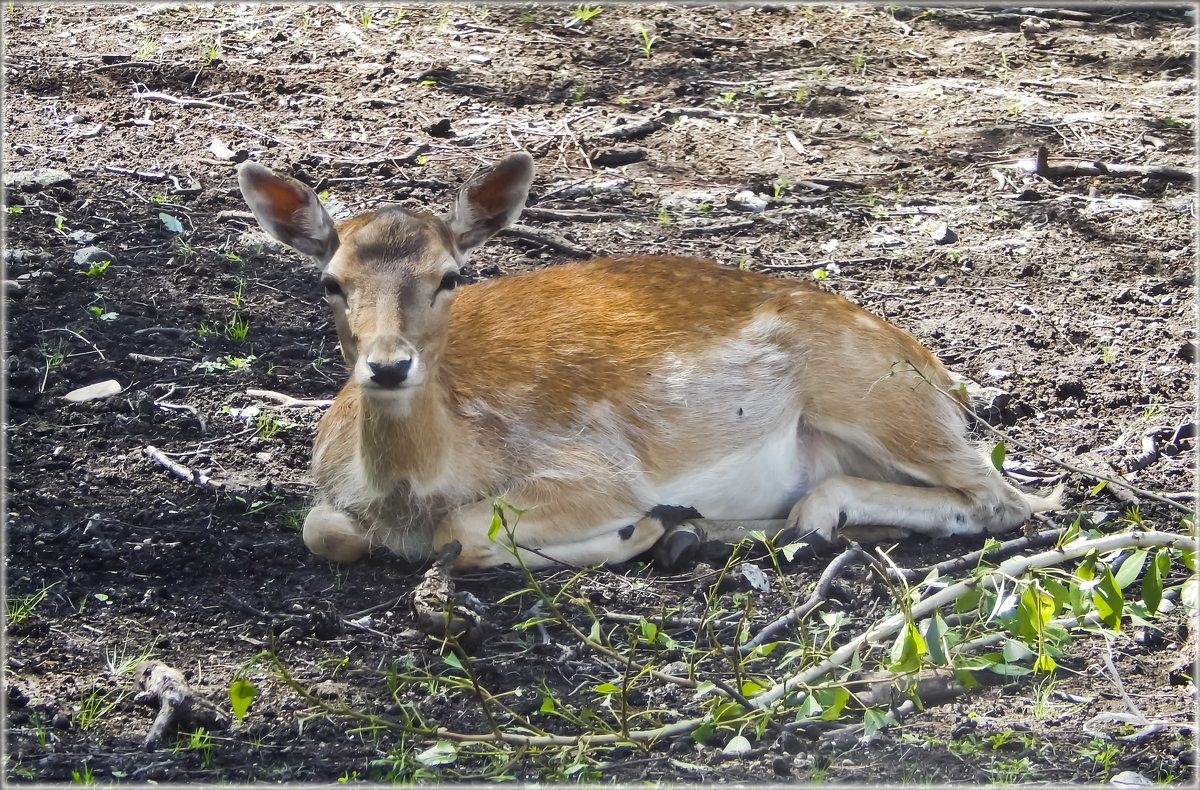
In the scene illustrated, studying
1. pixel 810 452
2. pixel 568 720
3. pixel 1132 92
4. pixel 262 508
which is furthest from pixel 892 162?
pixel 568 720

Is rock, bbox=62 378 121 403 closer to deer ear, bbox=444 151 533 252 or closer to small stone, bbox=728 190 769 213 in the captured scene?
deer ear, bbox=444 151 533 252

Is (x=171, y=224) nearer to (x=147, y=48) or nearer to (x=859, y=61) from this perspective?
(x=147, y=48)

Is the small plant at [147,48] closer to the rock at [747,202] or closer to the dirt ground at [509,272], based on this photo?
the dirt ground at [509,272]

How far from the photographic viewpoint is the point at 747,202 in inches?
295

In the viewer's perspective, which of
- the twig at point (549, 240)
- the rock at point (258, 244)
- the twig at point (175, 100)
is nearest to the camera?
the rock at point (258, 244)

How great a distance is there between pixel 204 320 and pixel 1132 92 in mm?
6774

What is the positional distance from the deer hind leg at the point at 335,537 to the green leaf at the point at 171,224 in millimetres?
2937

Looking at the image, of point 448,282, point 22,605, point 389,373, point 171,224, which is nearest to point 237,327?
point 171,224

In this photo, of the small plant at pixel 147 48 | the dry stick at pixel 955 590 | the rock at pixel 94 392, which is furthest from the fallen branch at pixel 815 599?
the small plant at pixel 147 48

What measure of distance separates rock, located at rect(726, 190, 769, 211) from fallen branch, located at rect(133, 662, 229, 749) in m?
4.79

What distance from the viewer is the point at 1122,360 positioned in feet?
20.1

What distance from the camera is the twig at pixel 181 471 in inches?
197

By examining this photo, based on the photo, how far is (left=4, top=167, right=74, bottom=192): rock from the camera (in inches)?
282

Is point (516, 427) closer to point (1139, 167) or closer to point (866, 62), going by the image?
point (1139, 167)
